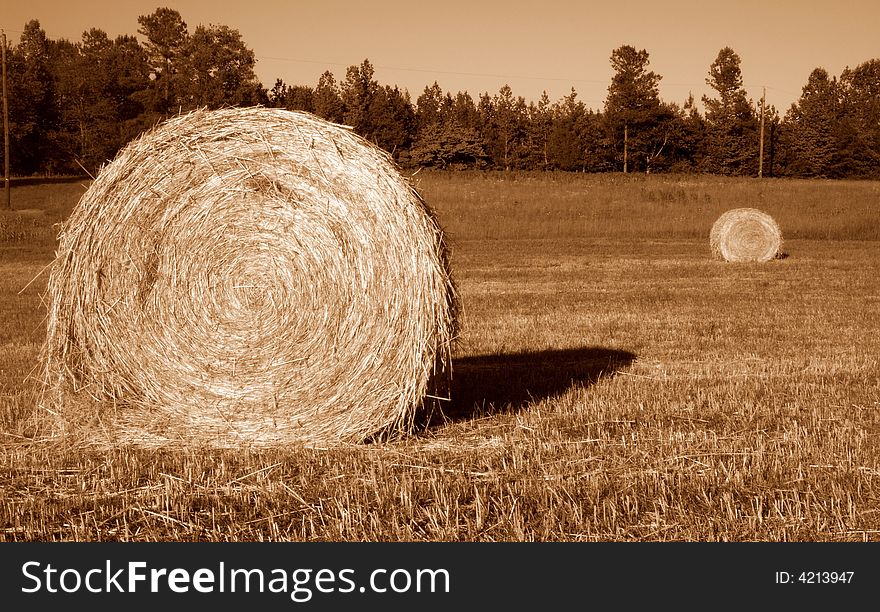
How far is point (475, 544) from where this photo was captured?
5.12 m

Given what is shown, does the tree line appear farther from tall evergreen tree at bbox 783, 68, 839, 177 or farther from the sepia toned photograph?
the sepia toned photograph

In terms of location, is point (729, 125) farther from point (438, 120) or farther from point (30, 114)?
point (30, 114)

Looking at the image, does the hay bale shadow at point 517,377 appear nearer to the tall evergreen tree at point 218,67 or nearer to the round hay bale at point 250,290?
the round hay bale at point 250,290

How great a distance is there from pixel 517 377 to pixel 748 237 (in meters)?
18.1

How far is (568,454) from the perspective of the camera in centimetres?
703

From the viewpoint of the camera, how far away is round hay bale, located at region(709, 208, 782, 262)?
26.5 metres

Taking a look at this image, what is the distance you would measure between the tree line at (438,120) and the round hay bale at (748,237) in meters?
44.3

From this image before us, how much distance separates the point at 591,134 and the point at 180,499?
8158cm

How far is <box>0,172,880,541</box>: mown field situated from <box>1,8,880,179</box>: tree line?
2250 inches

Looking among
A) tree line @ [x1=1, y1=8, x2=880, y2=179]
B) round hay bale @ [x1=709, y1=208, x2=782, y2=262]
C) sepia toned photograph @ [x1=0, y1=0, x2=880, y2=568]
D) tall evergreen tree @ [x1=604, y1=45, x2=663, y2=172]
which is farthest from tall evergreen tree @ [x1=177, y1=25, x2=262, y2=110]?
Answer: sepia toned photograph @ [x1=0, y1=0, x2=880, y2=568]

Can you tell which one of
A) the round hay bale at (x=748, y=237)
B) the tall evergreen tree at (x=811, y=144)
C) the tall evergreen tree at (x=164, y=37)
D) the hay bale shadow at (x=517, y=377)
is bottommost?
the hay bale shadow at (x=517, y=377)

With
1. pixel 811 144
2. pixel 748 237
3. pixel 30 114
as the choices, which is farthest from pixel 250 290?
pixel 811 144

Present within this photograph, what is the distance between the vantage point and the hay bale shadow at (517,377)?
873cm

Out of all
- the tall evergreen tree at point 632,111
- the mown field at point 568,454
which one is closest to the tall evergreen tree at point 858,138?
the tall evergreen tree at point 632,111
